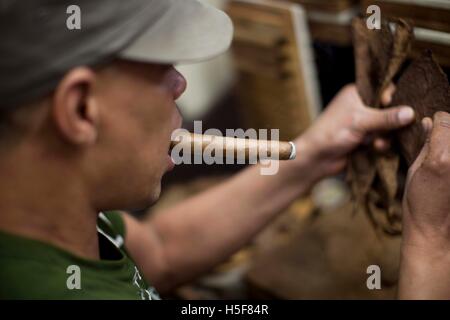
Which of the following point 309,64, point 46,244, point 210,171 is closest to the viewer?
point 46,244

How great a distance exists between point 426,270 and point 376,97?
1.27 feet

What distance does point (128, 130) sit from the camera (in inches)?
31.5

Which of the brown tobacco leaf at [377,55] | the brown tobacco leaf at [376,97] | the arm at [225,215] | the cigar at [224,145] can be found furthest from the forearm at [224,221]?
the cigar at [224,145]

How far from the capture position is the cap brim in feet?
2.46

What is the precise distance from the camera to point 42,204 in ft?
2.65

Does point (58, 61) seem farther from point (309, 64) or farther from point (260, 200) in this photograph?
point (309, 64)

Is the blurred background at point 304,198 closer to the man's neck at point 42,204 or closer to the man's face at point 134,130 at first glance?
the man's face at point 134,130

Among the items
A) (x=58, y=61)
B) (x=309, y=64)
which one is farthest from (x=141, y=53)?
(x=309, y=64)

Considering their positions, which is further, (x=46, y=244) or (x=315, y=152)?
(x=315, y=152)

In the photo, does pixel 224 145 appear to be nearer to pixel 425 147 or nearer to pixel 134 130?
pixel 134 130

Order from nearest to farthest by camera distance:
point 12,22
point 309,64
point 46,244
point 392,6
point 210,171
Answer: point 12,22, point 46,244, point 392,6, point 309,64, point 210,171

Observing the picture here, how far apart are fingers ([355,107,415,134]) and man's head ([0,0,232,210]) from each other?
392mm

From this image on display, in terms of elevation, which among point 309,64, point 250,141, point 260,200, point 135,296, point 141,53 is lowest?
point 135,296

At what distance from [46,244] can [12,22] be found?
0.29 m
